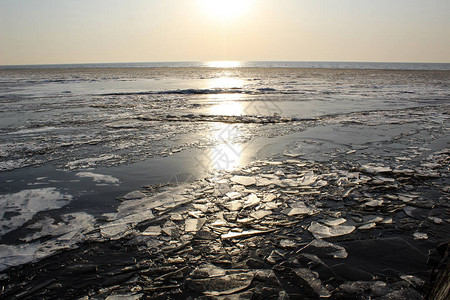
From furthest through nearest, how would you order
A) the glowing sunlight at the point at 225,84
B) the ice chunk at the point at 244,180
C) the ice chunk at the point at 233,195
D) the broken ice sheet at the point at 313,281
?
the glowing sunlight at the point at 225,84 → the ice chunk at the point at 244,180 → the ice chunk at the point at 233,195 → the broken ice sheet at the point at 313,281

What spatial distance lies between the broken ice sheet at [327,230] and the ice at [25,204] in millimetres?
2623

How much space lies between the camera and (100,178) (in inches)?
158

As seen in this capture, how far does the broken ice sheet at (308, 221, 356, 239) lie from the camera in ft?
8.70

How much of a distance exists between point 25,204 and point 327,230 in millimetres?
3149

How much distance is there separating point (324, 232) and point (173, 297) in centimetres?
146

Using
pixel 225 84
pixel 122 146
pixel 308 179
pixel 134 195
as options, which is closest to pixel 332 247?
pixel 308 179

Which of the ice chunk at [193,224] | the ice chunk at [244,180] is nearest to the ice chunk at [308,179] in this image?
the ice chunk at [244,180]

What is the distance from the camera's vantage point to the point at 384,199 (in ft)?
10.9

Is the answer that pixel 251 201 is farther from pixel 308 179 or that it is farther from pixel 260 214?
pixel 308 179

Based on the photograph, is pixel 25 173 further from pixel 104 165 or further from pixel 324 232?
pixel 324 232

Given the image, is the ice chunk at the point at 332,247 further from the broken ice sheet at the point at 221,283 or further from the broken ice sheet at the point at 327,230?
the broken ice sheet at the point at 221,283

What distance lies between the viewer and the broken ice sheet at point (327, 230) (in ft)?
8.70

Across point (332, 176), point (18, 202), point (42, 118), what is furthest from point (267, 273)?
point (42, 118)

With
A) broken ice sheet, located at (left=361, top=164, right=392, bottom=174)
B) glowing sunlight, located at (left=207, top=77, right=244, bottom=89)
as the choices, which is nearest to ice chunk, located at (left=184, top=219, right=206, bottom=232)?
broken ice sheet, located at (left=361, top=164, right=392, bottom=174)
